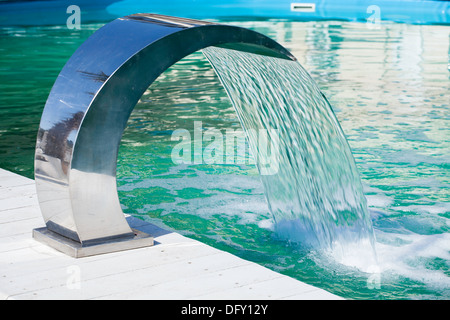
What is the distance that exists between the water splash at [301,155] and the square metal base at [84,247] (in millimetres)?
1329

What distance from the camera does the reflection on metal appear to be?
3.39m

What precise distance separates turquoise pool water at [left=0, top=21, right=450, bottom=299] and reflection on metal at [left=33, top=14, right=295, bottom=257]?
3.97ft

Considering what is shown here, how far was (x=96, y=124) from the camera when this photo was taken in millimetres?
3426

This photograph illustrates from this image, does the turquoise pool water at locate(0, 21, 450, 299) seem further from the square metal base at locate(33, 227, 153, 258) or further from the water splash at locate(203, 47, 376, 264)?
the square metal base at locate(33, 227, 153, 258)

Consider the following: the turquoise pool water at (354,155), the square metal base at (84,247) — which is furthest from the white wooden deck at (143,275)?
the turquoise pool water at (354,155)

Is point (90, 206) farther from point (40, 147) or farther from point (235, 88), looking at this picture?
point (235, 88)

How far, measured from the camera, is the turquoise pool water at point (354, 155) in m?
4.23

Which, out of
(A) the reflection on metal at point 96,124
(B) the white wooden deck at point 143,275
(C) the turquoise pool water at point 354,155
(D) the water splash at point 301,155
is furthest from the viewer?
(D) the water splash at point 301,155

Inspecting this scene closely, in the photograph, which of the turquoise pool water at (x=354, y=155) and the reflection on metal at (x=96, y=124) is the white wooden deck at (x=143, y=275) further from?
the turquoise pool water at (x=354, y=155)

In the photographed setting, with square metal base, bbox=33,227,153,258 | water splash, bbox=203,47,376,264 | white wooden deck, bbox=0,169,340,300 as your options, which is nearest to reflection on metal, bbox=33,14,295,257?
square metal base, bbox=33,227,153,258

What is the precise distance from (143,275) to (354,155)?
3.99 metres
